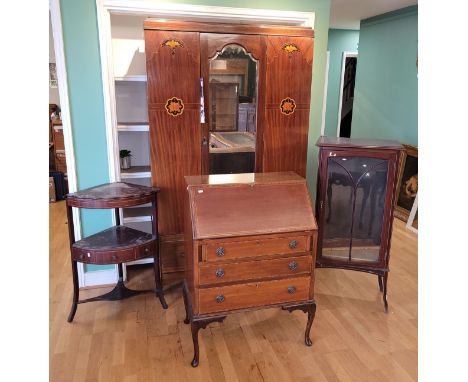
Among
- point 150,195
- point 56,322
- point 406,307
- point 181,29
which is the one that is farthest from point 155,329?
point 181,29

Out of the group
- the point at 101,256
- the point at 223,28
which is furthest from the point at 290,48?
the point at 101,256

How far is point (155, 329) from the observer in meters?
2.35

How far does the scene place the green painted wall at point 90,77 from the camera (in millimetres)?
2400

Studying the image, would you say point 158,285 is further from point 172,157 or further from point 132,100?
point 132,100

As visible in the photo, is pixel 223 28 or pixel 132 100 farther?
pixel 132 100

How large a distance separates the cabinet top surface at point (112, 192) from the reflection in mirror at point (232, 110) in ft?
1.90

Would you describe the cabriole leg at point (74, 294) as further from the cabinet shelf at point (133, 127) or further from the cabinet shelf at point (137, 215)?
the cabinet shelf at point (133, 127)

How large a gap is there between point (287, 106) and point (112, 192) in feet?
4.52

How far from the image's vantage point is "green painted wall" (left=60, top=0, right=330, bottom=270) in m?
2.40

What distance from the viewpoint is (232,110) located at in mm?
2650

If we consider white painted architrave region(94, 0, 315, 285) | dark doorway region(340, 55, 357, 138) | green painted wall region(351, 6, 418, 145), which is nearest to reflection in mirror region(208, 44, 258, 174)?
white painted architrave region(94, 0, 315, 285)

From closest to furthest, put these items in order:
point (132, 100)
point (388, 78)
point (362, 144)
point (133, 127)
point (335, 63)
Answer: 1. point (362, 144)
2. point (133, 127)
3. point (132, 100)
4. point (388, 78)
5. point (335, 63)

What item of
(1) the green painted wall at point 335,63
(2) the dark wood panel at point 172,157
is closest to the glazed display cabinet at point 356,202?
(2) the dark wood panel at point 172,157
